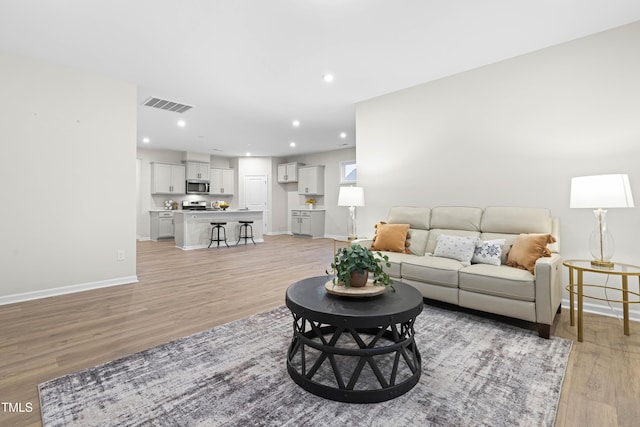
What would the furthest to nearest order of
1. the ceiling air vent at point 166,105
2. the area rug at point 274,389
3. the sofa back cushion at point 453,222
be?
the ceiling air vent at point 166,105 → the sofa back cushion at point 453,222 → the area rug at point 274,389

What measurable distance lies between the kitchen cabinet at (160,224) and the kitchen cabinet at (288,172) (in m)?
3.66

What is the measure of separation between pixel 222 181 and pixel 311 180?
9.93ft

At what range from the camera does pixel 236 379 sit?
6.07ft

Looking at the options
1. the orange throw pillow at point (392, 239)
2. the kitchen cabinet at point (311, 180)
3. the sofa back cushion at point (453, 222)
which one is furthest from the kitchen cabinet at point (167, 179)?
the sofa back cushion at point (453, 222)

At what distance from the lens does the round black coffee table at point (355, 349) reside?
1.65m

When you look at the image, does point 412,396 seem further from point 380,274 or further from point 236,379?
point 236,379

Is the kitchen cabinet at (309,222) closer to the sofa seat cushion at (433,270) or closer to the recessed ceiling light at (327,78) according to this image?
the recessed ceiling light at (327,78)

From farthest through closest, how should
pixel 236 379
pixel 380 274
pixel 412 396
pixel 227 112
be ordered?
pixel 227 112
pixel 380 274
pixel 236 379
pixel 412 396

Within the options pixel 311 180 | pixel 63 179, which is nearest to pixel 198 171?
pixel 311 180

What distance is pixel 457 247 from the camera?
3234 mm

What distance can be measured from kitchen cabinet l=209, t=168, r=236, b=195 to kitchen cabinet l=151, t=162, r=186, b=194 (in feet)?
3.07

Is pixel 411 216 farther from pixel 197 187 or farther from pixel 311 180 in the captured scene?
pixel 197 187

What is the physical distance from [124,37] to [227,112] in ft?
8.28

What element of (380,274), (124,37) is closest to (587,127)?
(380,274)
